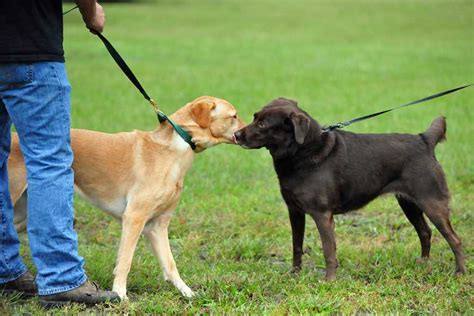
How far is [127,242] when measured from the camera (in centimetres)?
519

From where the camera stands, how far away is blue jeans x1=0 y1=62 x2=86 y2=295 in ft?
14.8

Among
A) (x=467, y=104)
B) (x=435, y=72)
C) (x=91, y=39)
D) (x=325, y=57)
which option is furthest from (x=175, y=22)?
(x=467, y=104)

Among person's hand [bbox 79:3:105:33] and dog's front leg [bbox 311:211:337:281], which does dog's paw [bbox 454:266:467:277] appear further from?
person's hand [bbox 79:3:105:33]

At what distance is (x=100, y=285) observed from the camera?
5.46m

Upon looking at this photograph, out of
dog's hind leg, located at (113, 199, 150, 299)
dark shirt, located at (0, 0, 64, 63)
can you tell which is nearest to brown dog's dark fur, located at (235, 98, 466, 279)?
dog's hind leg, located at (113, 199, 150, 299)

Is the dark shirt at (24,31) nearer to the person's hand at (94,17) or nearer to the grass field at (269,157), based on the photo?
the person's hand at (94,17)

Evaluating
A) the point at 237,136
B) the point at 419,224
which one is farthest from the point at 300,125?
the point at 419,224

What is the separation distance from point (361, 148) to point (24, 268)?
2601 millimetres

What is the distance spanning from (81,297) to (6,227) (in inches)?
27.9

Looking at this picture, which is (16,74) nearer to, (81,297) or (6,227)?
(6,227)

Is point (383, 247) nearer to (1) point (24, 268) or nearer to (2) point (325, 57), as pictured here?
(1) point (24, 268)

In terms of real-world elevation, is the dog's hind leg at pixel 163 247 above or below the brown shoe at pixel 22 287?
above

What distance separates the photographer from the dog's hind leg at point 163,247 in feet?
17.6

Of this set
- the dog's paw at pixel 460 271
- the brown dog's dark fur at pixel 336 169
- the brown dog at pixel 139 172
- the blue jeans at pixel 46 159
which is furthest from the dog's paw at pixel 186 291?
the dog's paw at pixel 460 271
